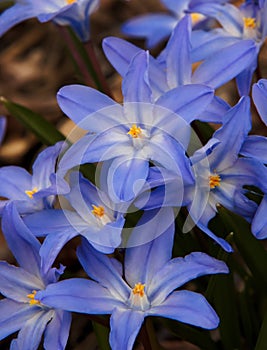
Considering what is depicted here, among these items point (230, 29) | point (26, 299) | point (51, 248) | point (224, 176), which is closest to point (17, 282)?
point (26, 299)

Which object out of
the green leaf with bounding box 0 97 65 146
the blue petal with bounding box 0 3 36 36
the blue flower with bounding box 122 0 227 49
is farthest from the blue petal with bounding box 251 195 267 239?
the blue flower with bounding box 122 0 227 49

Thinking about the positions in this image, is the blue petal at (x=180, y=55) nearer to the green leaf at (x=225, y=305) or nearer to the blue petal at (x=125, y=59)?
the blue petal at (x=125, y=59)

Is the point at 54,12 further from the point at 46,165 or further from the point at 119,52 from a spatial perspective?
the point at 46,165

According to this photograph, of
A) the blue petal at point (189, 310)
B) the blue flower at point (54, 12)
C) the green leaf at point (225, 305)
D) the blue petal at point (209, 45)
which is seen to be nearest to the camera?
the blue petal at point (189, 310)

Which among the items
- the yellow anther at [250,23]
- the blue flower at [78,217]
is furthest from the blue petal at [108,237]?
the yellow anther at [250,23]

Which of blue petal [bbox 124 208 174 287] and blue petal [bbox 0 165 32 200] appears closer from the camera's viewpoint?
blue petal [bbox 124 208 174 287]

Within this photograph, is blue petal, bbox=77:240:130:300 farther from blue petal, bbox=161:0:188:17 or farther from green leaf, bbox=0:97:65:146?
blue petal, bbox=161:0:188:17
